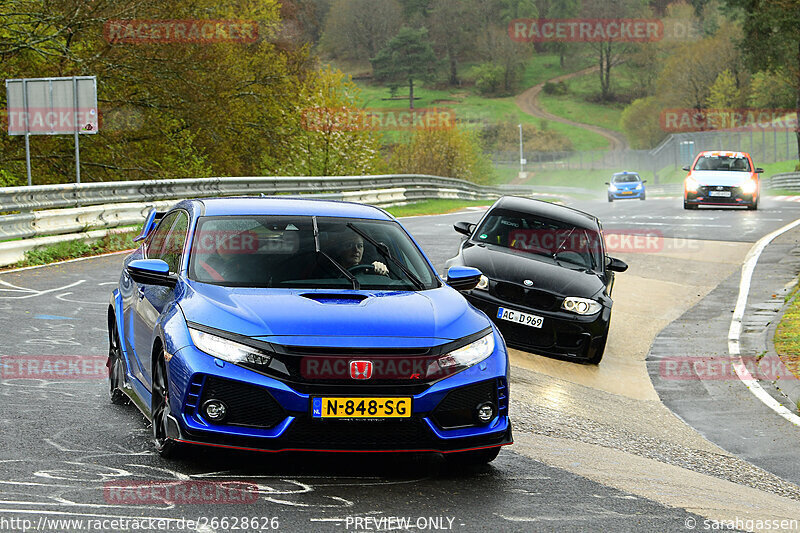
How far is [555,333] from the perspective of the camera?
12.5m

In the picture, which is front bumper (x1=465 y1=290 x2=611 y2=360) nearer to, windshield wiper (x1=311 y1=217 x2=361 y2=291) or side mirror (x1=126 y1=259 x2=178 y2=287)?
windshield wiper (x1=311 y1=217 x2=361 y2=291)

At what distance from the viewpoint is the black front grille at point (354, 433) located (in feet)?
18.7

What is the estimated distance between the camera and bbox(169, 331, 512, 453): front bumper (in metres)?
5.70


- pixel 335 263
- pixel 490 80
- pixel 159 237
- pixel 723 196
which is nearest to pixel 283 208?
pixel 335 263

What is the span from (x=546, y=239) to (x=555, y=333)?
169 cm

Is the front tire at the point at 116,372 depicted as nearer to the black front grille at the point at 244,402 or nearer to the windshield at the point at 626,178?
the black front grille at the point at 244,402

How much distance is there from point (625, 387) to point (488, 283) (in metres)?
1.94

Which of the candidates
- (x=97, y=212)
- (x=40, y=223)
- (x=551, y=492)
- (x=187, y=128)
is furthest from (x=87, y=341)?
(x=187, y=128)

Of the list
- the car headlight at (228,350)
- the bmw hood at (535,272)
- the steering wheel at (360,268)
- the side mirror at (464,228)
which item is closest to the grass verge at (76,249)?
the side mirror at (464,228)

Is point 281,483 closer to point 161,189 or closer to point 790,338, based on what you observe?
point 790,338

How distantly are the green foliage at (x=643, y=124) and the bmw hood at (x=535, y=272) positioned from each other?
11787 centimetres

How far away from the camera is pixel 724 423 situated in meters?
11.0
